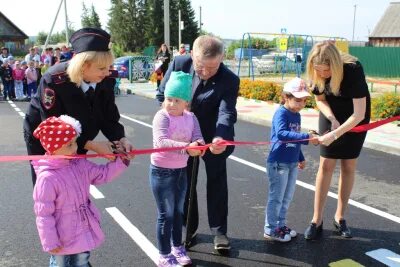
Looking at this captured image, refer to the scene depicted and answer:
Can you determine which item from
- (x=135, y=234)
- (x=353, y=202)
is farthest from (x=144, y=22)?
(x=135, y=234)

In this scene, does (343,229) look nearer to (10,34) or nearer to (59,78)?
(59,78)

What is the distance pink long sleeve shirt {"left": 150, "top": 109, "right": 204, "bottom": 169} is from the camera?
138 inches

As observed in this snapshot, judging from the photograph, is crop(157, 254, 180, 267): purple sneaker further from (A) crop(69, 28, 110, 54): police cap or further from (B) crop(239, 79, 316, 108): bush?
(B) crop(239, 79, 316, 108): bush

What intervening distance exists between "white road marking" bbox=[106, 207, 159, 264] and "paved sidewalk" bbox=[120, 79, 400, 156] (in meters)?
5.43

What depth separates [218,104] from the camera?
3.93 m

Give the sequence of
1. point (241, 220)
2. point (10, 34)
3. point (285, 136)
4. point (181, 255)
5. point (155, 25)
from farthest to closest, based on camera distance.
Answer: point (155, 25)
point (10, 34)
point (241, 220)
point (285, 136)
point (181, 255)

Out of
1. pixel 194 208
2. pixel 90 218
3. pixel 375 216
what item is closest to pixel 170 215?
pixel 194 208

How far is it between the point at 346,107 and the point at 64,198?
272 centimetres

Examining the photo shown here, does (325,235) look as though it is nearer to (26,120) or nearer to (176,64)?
(176,64)

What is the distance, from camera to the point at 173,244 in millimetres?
3895

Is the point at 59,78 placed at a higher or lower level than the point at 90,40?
lower

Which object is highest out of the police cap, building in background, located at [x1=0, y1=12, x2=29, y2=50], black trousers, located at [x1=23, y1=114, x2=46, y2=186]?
building in background, located at [x1=0, y1=12, x2=29, y2=50]

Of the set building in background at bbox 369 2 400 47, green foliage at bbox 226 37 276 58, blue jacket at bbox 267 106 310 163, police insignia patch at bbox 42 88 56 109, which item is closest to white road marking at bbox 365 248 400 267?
blue jacket at bbox 267 106 310 163

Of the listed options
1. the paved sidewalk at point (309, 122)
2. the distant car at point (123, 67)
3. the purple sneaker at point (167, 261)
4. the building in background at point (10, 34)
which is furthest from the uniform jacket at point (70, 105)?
the building in background at point (10, 34)
